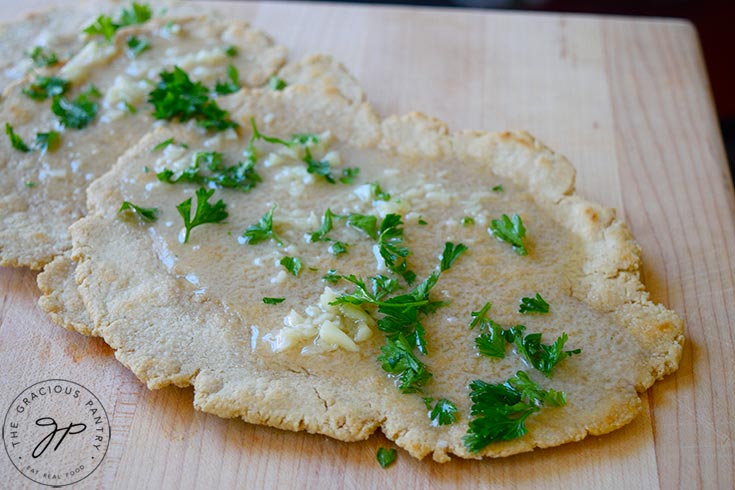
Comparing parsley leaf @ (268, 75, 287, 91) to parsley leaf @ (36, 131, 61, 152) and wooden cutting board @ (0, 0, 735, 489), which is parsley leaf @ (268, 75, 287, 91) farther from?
parsley leaf @ (36, 131, 61, 152)

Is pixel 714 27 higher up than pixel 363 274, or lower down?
lower down

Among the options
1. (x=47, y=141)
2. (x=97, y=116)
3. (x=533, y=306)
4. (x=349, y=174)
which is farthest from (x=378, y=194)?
(x=47, y=141)

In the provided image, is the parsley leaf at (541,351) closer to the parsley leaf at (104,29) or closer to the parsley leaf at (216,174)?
the parsley leaf at (216,174)

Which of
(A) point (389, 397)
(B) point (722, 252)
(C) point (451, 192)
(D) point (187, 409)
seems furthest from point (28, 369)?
(B) point (722, 252)

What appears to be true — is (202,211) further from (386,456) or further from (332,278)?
(386,456)

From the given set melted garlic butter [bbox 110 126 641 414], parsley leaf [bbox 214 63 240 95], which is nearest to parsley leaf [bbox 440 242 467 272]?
melted garlic butter [bbox 110 126 641 414]

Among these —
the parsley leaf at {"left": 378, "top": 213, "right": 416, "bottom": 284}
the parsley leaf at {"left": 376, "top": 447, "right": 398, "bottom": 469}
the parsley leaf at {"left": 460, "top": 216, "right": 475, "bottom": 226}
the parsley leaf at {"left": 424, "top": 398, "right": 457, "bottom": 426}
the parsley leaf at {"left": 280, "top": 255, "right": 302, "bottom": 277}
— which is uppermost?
the parsley leaf at {"left": 460, "top": 216, "right": 475, "bottom": 226}

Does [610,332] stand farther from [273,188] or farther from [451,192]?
[273,188]
